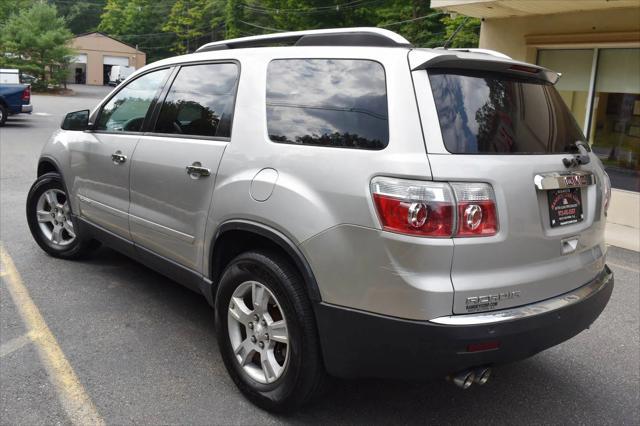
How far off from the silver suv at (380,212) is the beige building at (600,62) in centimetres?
607

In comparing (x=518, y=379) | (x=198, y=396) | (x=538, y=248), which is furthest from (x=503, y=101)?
(x=198, y=396)

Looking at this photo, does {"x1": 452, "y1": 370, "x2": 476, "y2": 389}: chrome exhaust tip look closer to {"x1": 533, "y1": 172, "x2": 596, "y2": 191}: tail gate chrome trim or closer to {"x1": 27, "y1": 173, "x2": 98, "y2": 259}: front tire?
{"x1": 533, "y1": 172, "x2": 596, "y2": 191}: tail gate chrome trim

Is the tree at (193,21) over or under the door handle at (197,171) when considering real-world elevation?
over

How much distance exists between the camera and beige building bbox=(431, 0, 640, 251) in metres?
8.55

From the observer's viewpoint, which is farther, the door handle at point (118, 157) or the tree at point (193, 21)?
the tree at point (193, 21)

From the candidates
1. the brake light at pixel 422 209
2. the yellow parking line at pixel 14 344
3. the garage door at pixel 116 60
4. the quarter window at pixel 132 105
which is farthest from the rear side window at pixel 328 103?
the garage door at pixel 116 60

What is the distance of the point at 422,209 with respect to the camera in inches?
94.3

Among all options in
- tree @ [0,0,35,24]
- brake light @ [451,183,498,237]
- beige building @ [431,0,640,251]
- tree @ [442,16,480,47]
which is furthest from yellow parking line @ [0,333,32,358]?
tree @ [0,0,35,24]

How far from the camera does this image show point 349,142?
2693 millimetres

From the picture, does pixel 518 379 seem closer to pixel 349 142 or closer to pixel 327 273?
pixel 327 273

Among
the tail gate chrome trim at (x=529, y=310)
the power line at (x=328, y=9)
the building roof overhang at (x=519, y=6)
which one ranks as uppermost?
the power line at (x=328, y=9)

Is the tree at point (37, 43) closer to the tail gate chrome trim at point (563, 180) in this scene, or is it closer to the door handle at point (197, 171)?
the door handle at point (197, 171)

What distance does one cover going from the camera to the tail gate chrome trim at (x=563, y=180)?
2672 millimetres

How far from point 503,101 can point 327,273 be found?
1.18m
